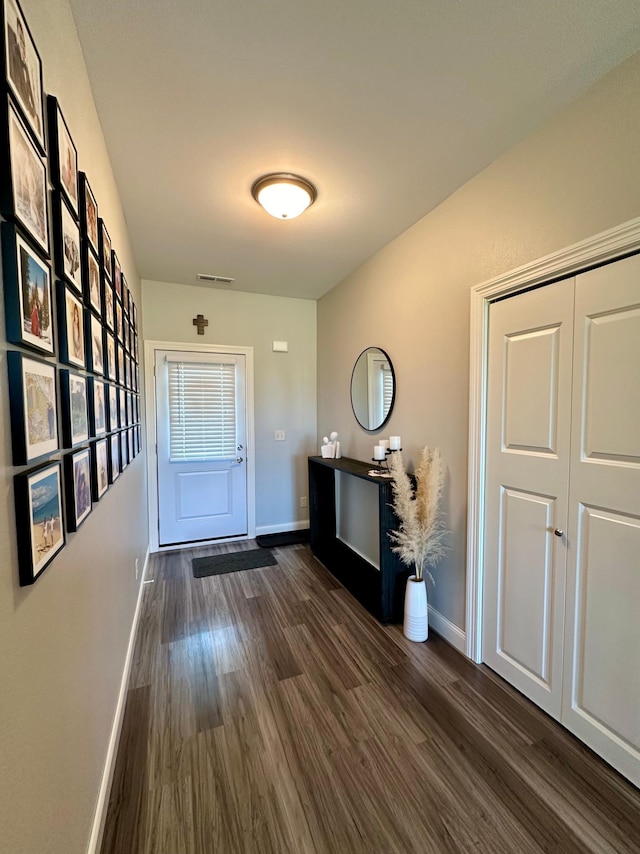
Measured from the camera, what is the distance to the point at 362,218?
91.1 inches

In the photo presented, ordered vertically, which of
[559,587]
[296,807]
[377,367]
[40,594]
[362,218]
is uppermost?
[362,218]

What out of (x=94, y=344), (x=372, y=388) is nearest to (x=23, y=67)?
(x=94, y=344)

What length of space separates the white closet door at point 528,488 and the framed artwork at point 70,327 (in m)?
1.79

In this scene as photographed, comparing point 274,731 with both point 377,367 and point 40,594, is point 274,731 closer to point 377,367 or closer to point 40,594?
point 40,594

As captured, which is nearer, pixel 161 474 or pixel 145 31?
pixel 145 31

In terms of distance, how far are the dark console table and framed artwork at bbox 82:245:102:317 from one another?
5.85 feet

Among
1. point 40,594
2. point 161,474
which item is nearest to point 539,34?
point 40,594

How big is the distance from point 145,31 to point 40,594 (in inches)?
68.4

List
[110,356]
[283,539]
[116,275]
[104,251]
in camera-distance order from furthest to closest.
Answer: [283,539]
[116,275]
[110,356]
[104,251]

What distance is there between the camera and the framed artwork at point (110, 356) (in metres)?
1.51

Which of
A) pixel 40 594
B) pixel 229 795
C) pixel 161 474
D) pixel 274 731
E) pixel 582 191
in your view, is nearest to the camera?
pixel 40 594

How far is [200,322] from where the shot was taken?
3.54 metres

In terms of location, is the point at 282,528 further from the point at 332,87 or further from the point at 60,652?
the point at 332,87

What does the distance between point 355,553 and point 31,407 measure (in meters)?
2.95
